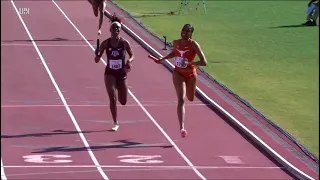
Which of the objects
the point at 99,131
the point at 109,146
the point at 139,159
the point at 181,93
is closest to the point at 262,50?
the point at 99,131

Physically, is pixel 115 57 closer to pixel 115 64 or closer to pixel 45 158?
pixel 115 64

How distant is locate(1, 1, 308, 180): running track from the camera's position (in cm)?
1196

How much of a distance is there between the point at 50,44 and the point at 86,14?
7283 mm

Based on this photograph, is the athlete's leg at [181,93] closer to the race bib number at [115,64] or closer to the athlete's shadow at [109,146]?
the athlete's shadow at [109,146]

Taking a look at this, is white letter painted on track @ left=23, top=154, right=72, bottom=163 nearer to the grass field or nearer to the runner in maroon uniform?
the runner in maroon uniform

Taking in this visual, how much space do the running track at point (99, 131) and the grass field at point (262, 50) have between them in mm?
1397

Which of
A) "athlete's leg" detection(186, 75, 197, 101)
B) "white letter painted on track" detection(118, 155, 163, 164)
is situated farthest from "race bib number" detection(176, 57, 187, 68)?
"white letter painted on track" detection(118, 155, 163, 164)

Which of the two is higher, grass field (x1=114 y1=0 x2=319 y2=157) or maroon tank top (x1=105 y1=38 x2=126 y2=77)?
maroon tank top (x1=105 y1=38 x2=126 y2=77)

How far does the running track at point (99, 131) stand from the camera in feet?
39.2

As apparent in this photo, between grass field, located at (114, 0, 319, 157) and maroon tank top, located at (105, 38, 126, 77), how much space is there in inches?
123

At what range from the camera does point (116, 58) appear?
13789mm

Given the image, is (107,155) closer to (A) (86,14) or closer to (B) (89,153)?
(B) (89,153)

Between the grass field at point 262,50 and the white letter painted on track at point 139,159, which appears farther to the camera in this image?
the grass field at point 262,50

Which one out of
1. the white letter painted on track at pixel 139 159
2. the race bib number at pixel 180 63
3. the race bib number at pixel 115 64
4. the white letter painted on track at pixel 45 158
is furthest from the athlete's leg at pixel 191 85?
the white letter painted on track at pixel 45 158
